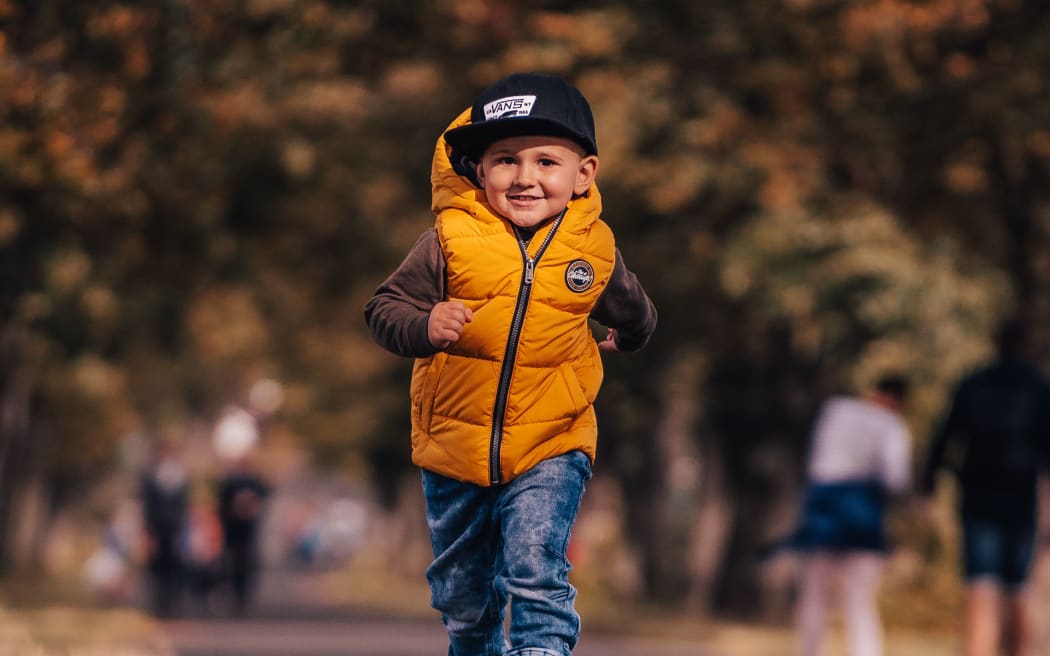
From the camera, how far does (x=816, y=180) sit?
56.3 feet

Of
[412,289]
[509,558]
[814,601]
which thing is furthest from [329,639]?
[412,289]

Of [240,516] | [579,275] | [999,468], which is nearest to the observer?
[579,275]

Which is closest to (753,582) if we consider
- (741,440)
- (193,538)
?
(741,440)

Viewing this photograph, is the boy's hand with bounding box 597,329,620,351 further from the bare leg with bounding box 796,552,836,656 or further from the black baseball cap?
the bare leg with bounding box 796,552,836,656

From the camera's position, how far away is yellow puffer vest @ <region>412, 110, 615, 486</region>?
17.6 ft

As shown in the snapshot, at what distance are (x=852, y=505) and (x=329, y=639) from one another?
24.7ft

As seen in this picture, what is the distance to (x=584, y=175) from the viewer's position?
5.51 m

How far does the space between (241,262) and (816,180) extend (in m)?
7.45

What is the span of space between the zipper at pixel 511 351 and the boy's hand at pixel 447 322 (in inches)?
10.5

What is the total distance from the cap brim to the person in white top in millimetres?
6090

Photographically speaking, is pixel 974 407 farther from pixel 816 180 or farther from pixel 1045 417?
pixel 816 180

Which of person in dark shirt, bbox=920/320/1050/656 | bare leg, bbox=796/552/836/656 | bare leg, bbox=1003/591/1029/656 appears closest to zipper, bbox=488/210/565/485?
person in dark shirt, bbox=920/320/1050/656

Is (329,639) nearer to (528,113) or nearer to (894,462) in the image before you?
(894,462)

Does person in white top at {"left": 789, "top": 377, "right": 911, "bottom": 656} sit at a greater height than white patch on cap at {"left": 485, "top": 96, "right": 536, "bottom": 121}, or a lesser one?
lesser
